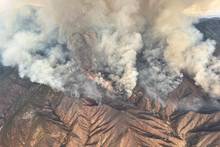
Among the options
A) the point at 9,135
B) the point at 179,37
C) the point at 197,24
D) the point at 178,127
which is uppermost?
the point at 197,24

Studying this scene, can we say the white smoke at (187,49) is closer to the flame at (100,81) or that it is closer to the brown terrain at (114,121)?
the brown terrain at (114,121)

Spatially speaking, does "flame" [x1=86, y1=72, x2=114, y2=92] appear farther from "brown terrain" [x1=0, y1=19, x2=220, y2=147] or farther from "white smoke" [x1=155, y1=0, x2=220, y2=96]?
"white smoke" [x1=155, y1=0, x2=220, y2=96]

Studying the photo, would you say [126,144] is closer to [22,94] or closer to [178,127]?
[178,127]

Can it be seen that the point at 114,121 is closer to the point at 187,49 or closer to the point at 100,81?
the point at 100,81

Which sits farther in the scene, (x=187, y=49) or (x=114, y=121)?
(x=187, y=49)

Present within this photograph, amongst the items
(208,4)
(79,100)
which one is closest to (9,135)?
(79,100)

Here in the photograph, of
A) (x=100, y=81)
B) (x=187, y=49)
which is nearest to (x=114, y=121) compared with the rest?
(x=100, y=81)
